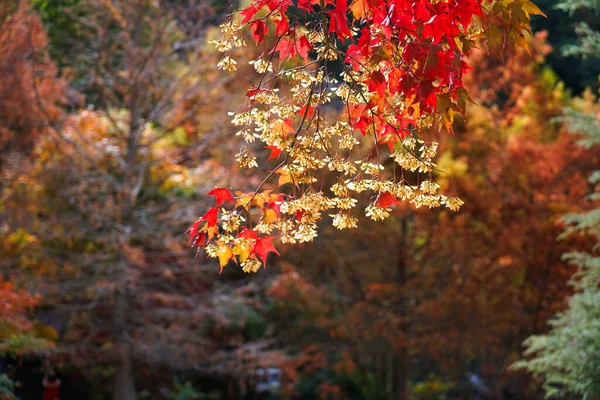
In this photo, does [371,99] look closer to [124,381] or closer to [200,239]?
[200,239]

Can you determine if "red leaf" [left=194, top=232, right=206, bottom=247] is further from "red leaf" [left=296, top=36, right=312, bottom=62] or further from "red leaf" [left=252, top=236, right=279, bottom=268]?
"red leaf" [left=296, top=36, right=312, bottom=62]

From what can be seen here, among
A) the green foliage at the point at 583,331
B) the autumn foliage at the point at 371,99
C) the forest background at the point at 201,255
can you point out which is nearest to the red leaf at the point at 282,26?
the autumn foliage at the point at 371,99

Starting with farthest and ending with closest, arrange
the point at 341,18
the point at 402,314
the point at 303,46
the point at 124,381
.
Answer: the point at 402,314 → the point at 124,381 → the point at 303,46 → the point at 341,18

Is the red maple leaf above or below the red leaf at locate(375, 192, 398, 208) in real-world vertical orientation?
below

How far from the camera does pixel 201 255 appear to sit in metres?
10.4

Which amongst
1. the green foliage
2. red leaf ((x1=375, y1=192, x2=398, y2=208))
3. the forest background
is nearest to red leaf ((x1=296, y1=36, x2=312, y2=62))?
red leaf ((x1=375, y1=192, x2=398, y2=208))

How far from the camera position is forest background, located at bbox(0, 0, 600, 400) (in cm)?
941

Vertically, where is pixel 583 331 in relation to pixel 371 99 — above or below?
below

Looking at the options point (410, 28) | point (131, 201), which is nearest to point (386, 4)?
point (410, 28)

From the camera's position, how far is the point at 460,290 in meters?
10.9

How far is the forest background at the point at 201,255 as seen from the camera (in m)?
9.41

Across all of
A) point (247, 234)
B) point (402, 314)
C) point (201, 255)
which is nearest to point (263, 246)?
point (247, 234)

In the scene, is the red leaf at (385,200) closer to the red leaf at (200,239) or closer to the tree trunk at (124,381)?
the red leaf at (200,239)

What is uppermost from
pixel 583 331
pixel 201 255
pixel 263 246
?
pixel 201 255
